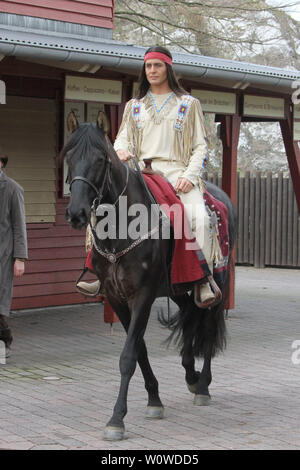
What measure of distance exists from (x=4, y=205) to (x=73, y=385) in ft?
6.66

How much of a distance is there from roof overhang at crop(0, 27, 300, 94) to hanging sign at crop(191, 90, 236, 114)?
6.2 inches

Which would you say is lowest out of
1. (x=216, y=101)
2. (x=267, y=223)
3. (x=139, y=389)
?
(x=139, y=389)

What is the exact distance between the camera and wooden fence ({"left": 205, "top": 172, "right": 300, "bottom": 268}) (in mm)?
20109

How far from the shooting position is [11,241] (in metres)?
8.83

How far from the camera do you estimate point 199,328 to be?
7.31 metres

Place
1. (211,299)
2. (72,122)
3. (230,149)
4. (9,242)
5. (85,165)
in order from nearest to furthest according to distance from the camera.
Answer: (85,165), (72,122), (211,299), (9,242), (230,149)

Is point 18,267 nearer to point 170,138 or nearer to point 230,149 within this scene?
point 170,138

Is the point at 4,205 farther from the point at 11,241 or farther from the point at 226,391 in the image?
the point at 226,391

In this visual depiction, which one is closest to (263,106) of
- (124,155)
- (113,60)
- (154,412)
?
(113,60)

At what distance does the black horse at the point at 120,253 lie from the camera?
18.4 feet

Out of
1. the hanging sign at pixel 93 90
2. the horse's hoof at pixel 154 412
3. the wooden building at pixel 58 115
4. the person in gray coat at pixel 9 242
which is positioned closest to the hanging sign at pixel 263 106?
the wooden building at pixel 58 115

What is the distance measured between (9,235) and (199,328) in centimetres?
243

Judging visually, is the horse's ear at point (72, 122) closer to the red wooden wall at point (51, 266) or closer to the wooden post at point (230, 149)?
the red wooden wall at point (51, 266)
